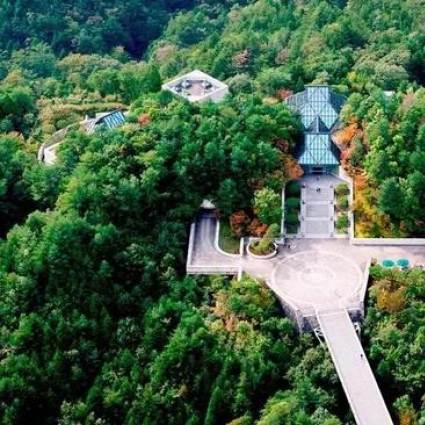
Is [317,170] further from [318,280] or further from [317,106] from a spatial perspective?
[318,280]

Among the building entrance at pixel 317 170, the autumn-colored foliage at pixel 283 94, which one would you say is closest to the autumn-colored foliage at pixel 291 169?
the building entrance at pixel 317 170

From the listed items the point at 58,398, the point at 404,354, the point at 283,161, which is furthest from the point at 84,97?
the point at 404,354

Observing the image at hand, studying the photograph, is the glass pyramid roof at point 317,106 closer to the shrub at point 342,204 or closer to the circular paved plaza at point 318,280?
the shrub at point 342,204

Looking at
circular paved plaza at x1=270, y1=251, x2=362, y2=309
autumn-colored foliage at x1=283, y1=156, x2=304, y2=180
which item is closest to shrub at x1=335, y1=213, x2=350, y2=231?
circular paved plaza at x1=270, y1=251, x2=362, y2=309

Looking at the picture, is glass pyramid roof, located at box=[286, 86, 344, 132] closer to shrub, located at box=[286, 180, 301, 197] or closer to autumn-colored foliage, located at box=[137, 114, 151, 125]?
shrub, located at box=[286, 180, 301, 197]

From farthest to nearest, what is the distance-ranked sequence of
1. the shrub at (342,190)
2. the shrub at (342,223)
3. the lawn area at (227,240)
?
1. the shrub at (342,190)
2. the shrub at (342,223)
3. the lawn area at (227,240)

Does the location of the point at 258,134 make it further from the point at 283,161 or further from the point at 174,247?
the point at 174,247
